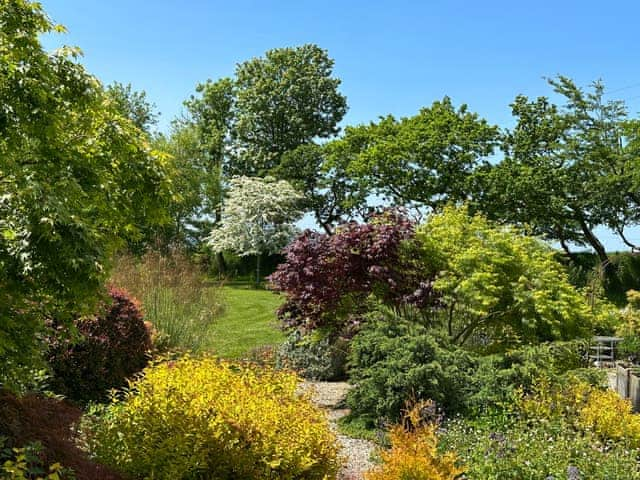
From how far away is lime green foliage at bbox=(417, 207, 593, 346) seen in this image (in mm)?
7891

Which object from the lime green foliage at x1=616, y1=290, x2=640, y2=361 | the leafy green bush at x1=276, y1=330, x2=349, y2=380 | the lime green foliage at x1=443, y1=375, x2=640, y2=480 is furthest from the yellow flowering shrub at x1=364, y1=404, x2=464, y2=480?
the lime green foliage at x1=616, y1=290, x2=640, y2=361

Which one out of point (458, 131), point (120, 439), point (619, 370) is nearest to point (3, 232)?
point (120, 439)

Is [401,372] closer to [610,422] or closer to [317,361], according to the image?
[610,422]

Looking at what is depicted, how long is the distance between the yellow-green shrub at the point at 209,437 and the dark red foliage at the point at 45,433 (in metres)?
0.33

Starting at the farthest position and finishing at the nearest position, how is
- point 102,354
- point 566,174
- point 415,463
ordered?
point 566,174
point 102,354
point 415,463

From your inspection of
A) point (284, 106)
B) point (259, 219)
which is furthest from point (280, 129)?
point (259, 219)

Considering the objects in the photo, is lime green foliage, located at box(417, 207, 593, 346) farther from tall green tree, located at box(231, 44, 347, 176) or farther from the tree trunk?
tall green tree, located at box(231, 44, 347, 176)

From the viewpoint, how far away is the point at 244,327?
1398cm

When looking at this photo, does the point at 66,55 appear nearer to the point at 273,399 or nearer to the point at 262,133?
the point at 273,399

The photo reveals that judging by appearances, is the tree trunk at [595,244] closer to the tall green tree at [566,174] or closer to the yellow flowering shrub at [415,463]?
the tall green tree at [566,174]

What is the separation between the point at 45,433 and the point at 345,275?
4926 mm

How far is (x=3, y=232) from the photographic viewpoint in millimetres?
3359

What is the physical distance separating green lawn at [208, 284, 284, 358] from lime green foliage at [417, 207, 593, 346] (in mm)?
2328

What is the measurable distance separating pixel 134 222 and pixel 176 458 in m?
1.78
